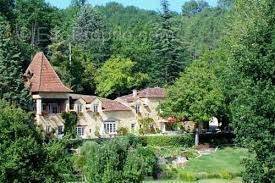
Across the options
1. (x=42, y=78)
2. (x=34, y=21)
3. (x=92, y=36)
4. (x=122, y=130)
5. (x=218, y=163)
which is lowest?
(x=218, y=163)

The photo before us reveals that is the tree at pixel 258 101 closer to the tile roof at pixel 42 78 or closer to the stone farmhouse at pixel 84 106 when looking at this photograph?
the stone farmhouse at pixel 84 106

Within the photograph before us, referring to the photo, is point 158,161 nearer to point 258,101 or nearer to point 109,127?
point 109,127

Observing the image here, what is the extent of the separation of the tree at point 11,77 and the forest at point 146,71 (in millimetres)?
86

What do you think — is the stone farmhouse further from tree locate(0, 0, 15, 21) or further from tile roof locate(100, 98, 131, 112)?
tree locate(0, 0, 15, 21)

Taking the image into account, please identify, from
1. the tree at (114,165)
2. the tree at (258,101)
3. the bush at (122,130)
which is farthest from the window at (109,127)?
the tree at (258,101)

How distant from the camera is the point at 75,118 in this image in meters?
63.3

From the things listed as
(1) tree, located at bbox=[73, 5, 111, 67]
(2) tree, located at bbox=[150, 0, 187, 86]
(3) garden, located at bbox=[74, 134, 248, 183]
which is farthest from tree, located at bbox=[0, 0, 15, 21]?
(3) garden, located at bbox=[74, 134, 248, 183]

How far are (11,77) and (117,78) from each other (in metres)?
22.6

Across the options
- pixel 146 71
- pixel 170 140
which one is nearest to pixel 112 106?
pixel 170 140

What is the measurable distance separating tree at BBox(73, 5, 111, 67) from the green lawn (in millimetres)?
30946

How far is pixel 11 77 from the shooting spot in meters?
54.1

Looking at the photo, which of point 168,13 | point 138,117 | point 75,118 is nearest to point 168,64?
point 168,13

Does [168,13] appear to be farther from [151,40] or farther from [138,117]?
[138,117]

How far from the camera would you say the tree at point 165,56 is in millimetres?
82375
